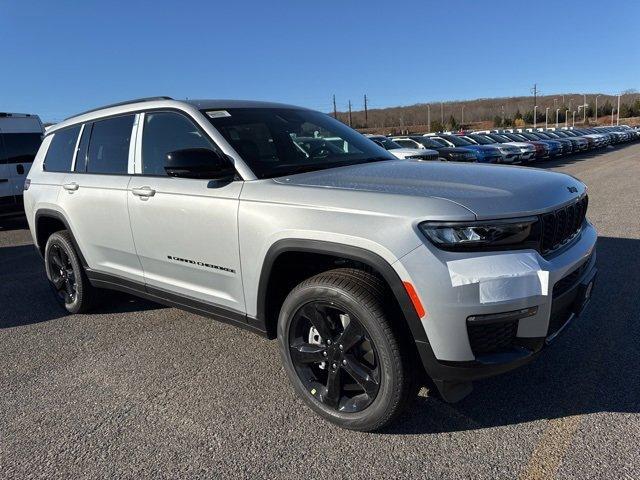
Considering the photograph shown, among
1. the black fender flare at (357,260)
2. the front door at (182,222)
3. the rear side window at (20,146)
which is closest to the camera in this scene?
the black fender flare at (357,260)

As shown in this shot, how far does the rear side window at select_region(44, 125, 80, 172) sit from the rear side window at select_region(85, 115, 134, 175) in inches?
14.9

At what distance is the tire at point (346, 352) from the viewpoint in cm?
262

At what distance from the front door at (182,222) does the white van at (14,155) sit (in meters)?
7.64

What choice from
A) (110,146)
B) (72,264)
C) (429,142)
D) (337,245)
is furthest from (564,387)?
(429,142)

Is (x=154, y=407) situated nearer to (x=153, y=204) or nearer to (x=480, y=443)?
(x=153, y=204)

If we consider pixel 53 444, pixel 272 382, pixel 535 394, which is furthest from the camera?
pixel 272 382

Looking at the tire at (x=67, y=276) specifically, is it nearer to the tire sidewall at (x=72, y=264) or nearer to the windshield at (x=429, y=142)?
the tire sidewall at (x=72, y=264)

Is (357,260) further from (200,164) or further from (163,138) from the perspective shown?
(163,138)

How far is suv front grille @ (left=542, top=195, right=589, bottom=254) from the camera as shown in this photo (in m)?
2.68

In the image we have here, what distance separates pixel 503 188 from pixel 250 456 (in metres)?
1.88

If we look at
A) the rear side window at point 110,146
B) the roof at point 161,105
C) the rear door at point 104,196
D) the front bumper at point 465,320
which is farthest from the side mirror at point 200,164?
the front bumper at point 465,320

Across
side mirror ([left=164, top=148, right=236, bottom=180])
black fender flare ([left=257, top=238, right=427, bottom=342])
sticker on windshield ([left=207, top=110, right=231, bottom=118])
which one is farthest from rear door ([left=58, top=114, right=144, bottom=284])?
black fender flare ([left=257, top=238, right=427, bottom=342])

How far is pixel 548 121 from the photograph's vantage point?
113250mm

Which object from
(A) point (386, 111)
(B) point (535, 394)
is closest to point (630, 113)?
(A) point (386, 111)
